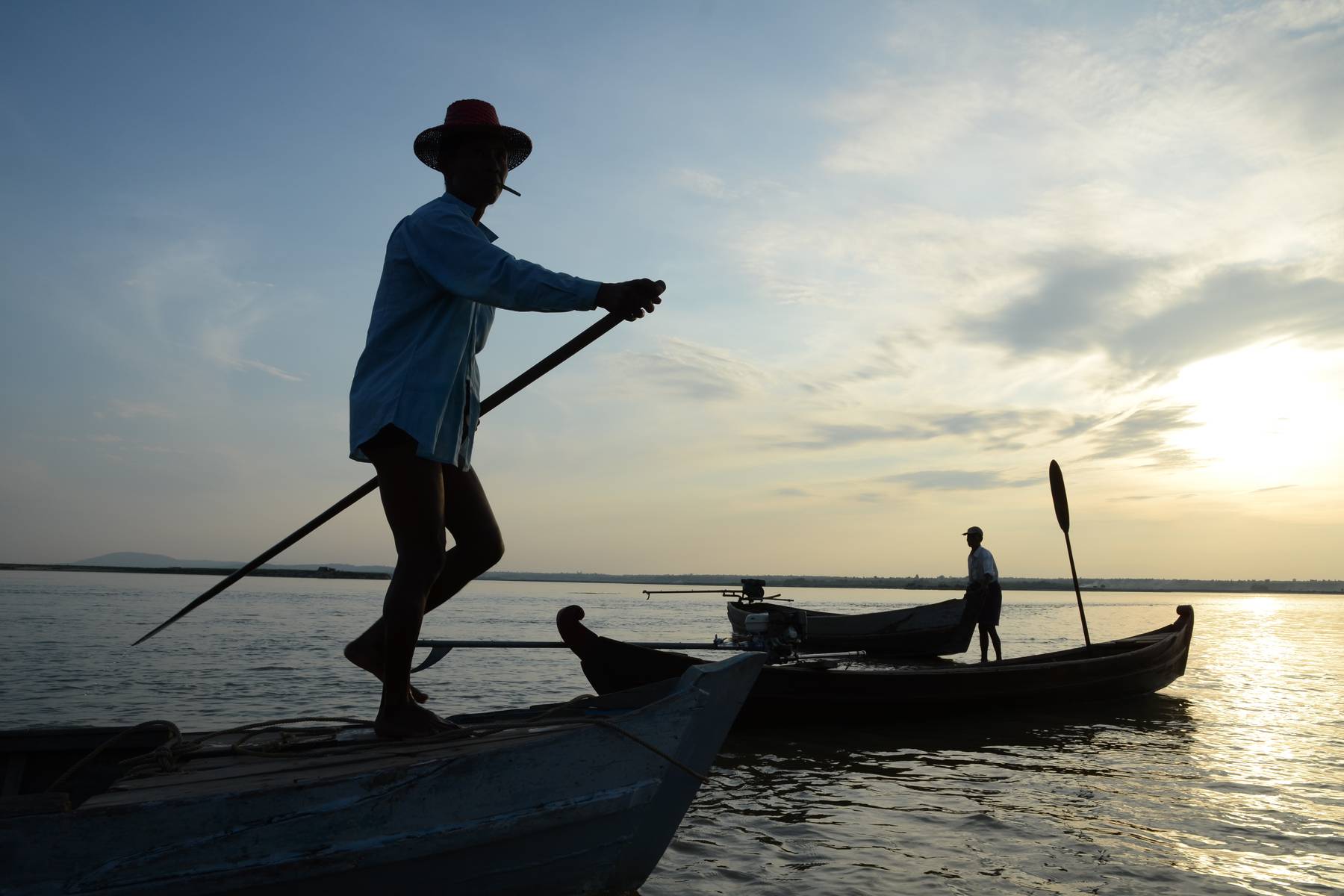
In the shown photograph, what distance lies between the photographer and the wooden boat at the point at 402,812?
229 cm

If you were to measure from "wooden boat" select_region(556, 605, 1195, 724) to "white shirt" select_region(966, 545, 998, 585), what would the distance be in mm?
3853

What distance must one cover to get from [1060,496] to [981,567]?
190cm

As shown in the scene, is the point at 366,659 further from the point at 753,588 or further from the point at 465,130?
the point at 753,588

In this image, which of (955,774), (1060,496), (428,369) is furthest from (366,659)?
(1060,496)

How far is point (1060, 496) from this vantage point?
47.7 feet

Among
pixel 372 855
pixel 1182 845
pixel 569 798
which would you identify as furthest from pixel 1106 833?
pixel 372 855

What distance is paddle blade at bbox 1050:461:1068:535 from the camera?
1442 cm

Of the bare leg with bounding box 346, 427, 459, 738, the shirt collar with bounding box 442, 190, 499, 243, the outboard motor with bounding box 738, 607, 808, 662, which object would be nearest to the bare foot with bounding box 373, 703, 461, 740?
the bare leg with bounding box 346, 427, 459, 738

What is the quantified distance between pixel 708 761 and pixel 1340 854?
176 inches

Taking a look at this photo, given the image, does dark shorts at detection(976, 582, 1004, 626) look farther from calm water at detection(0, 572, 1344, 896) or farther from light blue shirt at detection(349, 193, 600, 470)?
light blue shirt at detection(349, 193, 600, 470)

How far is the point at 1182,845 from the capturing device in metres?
5.25

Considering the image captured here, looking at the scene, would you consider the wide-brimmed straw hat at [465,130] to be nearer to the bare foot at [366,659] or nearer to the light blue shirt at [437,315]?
the light blue shirt at [437,315]

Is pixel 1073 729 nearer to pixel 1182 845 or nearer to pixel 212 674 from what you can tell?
pixel 1182 845

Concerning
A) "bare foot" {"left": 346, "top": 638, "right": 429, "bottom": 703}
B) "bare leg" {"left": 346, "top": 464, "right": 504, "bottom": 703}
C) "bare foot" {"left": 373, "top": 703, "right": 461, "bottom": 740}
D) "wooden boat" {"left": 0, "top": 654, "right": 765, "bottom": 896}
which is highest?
"bare leg" {"left": 346, "top": 464, "right": 504, "bottom": 703}
